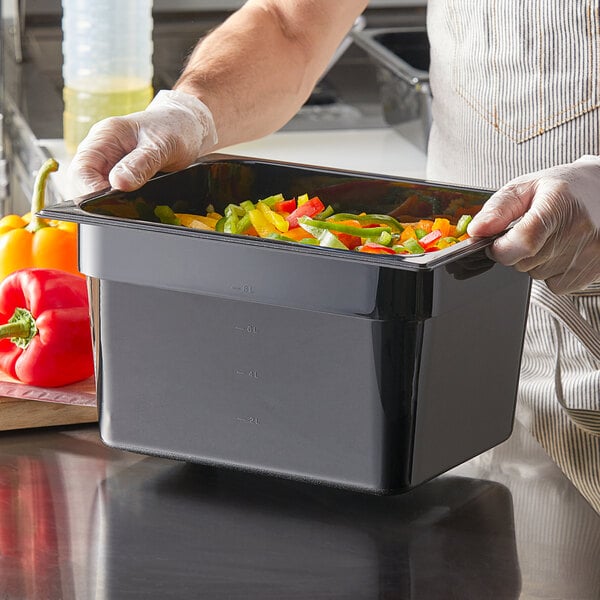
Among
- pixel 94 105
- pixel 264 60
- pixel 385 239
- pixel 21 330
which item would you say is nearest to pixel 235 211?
pixel 385 239

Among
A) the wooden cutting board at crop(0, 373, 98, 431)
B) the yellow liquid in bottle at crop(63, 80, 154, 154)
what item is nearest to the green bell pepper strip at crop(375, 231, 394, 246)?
the wooden cutting board at crop(0, 373, 98, 431)

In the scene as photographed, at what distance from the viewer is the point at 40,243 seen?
4.37 feet

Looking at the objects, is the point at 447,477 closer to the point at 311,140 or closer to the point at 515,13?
the point at 515,13

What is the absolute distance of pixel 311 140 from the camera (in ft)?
7.45

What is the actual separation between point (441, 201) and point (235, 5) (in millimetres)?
1781

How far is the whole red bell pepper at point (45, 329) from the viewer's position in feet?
3.56

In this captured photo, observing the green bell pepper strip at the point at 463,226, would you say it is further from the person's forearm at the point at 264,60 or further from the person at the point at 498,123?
the person's forearm at the point at 264,60

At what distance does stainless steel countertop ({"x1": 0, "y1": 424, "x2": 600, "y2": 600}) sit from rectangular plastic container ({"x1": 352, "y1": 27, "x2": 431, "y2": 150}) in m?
1.13

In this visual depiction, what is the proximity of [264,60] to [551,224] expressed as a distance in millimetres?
700

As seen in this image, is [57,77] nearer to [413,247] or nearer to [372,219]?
[372,219]

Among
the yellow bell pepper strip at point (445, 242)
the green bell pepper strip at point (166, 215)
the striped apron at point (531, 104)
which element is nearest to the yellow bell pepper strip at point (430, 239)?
the yellow bell pepper strip at point (445, 242)

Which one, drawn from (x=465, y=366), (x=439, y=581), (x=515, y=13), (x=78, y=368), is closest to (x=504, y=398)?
(x=465, y=366)

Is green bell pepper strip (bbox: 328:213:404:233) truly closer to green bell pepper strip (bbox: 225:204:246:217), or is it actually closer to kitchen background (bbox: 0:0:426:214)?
green bell pepper strip (bbox: 225:204:246:217)

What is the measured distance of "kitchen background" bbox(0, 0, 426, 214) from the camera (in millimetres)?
2291
